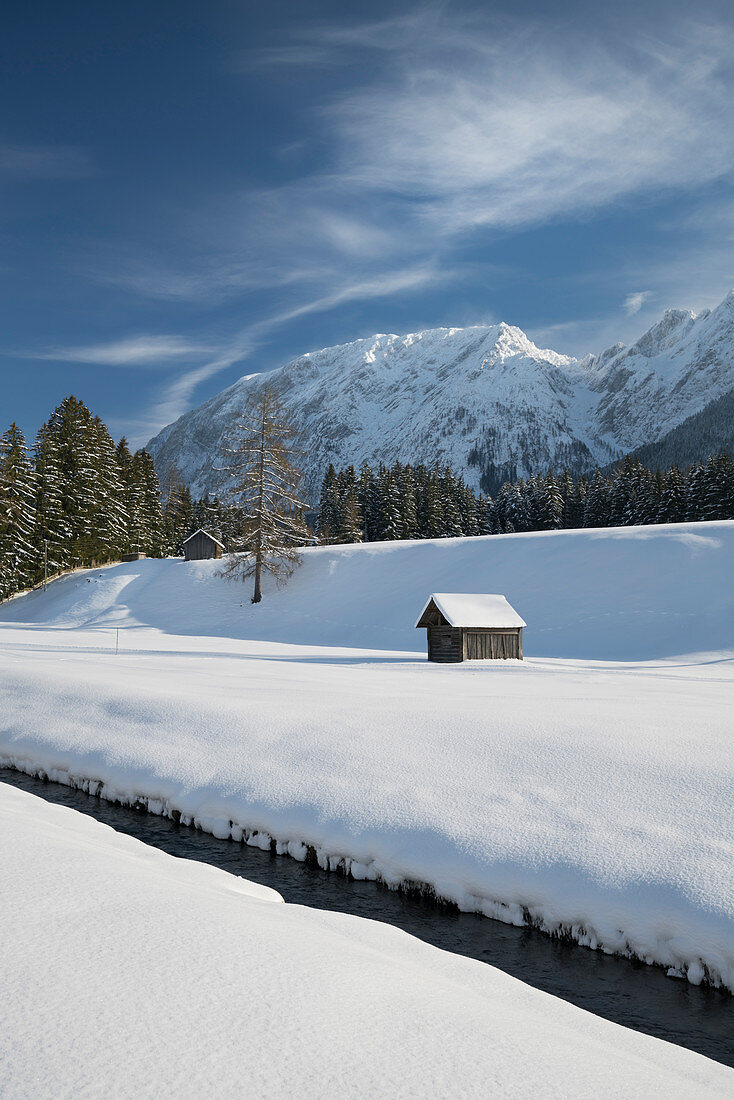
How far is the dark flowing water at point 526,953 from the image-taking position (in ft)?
18.6

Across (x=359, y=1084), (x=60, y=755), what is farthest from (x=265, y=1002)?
(x=60, y=755)

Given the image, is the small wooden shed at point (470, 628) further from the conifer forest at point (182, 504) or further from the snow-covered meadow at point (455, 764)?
the conifer forest at point (182, 504)

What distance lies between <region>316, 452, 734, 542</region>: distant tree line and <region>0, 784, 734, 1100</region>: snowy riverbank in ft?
176

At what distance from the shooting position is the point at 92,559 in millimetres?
57969

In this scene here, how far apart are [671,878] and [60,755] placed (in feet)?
36.7

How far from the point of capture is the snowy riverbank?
304 cm

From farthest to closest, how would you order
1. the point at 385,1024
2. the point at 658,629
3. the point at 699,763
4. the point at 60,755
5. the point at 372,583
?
the point at 372,583 → the point at 658,629 → the point at 60,755 → the point at 699,763 → the point at 385,1024

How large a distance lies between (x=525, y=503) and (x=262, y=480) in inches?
2146

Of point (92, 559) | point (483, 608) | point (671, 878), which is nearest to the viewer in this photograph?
point (671, 878)

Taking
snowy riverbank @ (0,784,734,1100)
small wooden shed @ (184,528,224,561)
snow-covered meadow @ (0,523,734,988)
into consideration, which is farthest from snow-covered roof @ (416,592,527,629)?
small wooden shed @ (184,528,224,561)

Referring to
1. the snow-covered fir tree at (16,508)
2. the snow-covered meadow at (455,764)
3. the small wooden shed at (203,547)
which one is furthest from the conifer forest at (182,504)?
the snow-covered meadow at (455,764)

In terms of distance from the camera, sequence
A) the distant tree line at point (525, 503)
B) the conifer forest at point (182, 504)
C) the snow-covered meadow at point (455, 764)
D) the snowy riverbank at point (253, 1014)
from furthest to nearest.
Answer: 1. the distant tree line at point (525, 503)
2. the conifer forest at point (182, 504)
3. the snow-covered meadow at point (455, 764)
4. the snowy riverbank at point (253, 1014)

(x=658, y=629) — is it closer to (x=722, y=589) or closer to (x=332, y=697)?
(x=722, y=589)

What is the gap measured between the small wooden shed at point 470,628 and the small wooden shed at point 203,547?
97.7 feet
